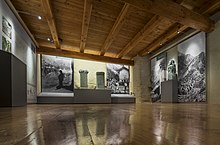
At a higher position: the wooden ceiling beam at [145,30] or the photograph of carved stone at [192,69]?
the wooden ceiling beam at [145,30]

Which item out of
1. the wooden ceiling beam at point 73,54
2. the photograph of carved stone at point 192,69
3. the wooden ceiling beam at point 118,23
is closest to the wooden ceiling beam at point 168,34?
the photograph of carved stone at point 192,69

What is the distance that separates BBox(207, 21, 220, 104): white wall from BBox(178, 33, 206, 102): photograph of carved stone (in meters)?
0.17

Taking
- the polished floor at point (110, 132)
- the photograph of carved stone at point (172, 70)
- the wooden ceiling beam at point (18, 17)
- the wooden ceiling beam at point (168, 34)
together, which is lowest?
the polished floor at point (110, 132)

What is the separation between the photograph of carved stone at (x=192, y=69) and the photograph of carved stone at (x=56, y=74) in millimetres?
6210

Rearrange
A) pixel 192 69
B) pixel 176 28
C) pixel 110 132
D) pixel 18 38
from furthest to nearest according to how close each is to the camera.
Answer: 1. pixel 192 69
2. pixel 176 28
3. pixel 18 38
4. pixel 110 132

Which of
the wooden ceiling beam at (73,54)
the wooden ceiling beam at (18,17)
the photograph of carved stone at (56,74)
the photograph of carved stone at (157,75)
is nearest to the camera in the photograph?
the wooden ceiling beam at (18,17)

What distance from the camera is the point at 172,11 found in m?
5.52

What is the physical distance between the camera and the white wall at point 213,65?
6.63 m

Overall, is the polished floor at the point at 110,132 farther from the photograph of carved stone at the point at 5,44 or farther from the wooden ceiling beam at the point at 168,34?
the wooden ceiling beam at the point at 168,34

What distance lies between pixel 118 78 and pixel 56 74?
12.8 feet

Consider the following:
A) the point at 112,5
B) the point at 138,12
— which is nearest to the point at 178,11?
the point at 138,12

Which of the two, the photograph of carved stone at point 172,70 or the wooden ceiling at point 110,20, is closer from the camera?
the wooden ceiling at point 110,20

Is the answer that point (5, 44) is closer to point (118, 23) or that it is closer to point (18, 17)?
point (18, 17)

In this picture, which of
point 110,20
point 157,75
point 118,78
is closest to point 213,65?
point 110,20
